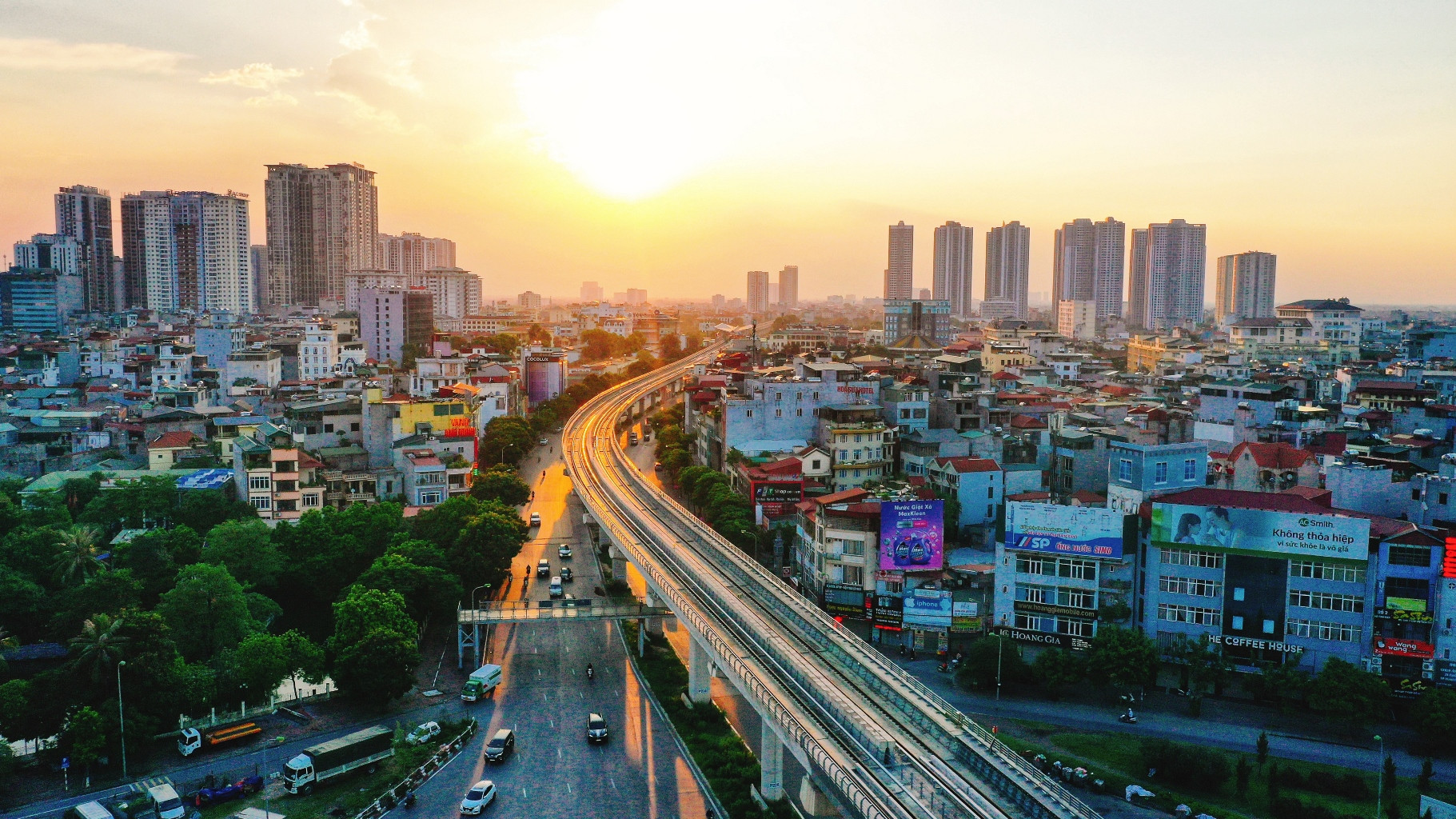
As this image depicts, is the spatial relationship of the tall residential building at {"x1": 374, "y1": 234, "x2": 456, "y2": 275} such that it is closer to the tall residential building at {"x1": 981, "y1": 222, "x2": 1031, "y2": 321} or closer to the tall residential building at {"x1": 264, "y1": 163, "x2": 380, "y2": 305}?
the tall residential building at {"x1": 264, "y1": 163, "x2": 380, "y2": 305}

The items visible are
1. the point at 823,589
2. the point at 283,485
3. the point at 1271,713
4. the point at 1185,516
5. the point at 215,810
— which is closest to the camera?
the point at 215,810

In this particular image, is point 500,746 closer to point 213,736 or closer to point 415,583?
point 213,736

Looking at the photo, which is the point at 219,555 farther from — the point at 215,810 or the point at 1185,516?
the point at 1185,516

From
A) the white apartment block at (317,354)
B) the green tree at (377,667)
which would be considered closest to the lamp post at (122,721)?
the green tree at (377,667)

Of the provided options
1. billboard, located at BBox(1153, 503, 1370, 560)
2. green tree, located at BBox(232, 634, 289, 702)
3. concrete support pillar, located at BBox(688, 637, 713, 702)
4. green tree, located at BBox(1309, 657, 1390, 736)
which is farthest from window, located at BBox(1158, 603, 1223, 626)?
green tree, located at BBox(232, 634, 289, 702)

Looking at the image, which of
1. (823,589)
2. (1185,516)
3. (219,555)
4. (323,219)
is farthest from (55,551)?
(323,219)

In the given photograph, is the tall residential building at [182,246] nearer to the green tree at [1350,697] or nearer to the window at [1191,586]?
the window at [1191,586]
